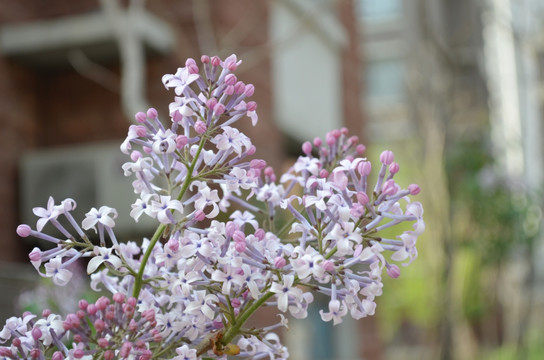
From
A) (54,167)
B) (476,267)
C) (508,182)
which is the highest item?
(54,167)

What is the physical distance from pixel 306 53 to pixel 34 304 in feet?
13.7

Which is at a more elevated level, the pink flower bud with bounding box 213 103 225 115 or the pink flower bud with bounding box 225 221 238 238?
the pink flower bud with bounding box 213 103 225 115

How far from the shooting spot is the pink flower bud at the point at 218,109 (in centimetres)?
82

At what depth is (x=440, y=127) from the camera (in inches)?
226

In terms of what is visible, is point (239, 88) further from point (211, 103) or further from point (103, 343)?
point (103, 343)

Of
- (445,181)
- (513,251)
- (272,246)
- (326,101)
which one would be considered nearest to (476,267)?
(513,251)

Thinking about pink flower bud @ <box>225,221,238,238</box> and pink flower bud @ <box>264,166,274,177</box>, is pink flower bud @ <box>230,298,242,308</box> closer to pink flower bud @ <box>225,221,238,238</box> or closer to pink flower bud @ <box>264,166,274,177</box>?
pink flower bud @ <box>225,221,238,238</box>

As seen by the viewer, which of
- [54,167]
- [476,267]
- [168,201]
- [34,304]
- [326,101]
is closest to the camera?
[168,201]

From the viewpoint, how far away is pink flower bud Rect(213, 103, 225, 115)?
82 centimetres

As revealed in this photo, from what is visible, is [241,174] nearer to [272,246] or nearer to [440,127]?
[272,246]

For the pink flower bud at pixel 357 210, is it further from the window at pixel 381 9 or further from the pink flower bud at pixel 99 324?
the window at pixel 381 9

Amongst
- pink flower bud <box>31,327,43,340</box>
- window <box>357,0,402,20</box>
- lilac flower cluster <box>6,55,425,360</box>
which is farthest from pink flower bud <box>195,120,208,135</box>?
window <box>357,0,402,20</box>

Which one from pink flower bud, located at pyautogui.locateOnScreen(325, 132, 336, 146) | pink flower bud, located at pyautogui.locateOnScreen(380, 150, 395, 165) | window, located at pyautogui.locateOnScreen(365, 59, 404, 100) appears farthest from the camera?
window, located at pyautogui.locateOnScreen(365, 59, 404, 100)

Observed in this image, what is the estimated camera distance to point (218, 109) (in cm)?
82
